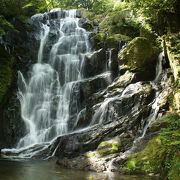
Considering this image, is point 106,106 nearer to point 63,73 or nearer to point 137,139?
point 137,139

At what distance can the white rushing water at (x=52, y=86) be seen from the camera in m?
12.2

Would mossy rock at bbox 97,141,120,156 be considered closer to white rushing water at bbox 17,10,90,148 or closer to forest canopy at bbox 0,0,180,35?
white rushing water at bbox 17,10,90,148

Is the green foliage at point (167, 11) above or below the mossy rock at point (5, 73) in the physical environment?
above

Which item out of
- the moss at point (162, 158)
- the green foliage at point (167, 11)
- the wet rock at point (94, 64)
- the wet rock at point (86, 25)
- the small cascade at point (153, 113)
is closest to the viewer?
the moss at point (162, 158)

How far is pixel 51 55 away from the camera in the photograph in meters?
17.4

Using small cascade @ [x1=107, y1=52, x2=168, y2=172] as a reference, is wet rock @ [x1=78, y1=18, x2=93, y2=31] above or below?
above

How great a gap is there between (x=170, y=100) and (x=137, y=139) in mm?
2471

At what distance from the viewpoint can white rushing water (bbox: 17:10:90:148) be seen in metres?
12.2

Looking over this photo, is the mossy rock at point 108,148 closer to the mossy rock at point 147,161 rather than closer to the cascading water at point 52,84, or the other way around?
the mossy rock at point 147,161

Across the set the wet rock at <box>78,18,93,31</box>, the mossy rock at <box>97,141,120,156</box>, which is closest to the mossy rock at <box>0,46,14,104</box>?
the mossy rock at <box>97,141,120,156</box>

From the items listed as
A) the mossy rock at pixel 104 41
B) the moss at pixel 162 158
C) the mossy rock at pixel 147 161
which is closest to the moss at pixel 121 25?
the mossy rock at pixel 104 41

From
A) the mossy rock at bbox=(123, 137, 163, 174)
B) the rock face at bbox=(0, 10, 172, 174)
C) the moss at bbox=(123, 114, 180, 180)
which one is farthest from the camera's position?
the rock face at bbox=(0, 10, 172, 174)

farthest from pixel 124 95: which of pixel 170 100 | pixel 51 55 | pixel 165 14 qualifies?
pixel 51 55

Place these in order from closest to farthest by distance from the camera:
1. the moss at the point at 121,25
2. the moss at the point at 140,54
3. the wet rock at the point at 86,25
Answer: the moss at the point at 140,54, the moss at the point at 121,25, the wet rock at the point at 86,25
